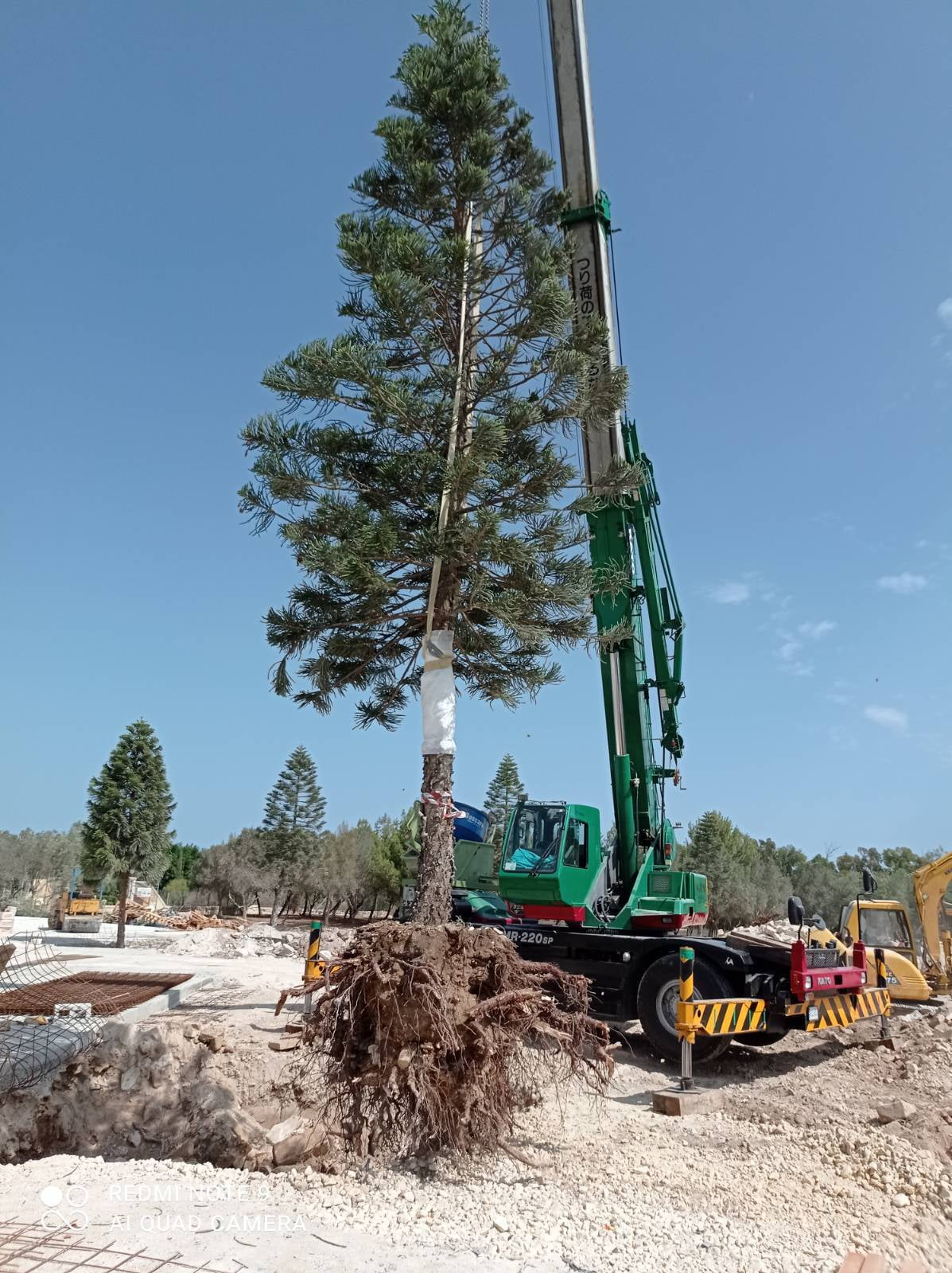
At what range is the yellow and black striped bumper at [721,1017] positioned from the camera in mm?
8133

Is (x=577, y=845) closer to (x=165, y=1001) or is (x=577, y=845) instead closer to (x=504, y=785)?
(x=165, y=1001)

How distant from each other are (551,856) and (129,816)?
61.2 feet

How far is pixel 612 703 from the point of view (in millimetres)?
12102

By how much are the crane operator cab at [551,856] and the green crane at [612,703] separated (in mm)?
14

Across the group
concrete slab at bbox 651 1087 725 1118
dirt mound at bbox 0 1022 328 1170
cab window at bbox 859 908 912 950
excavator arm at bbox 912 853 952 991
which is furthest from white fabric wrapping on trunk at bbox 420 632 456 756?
excavator arm at bbox 912 853 952 991

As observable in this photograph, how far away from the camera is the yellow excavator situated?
13.5 meters

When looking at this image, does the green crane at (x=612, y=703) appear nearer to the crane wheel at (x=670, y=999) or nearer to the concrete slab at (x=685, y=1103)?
the crane wheel at (x=670, y=999)

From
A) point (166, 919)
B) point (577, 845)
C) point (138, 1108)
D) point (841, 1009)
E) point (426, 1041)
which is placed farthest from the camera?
point (166, 919)

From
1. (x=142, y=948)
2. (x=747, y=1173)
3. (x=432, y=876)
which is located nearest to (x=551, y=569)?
(x=432, y=876)

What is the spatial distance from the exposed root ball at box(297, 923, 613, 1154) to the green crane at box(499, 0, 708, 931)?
16.5 feet

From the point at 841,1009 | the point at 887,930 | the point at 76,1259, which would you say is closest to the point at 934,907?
the point at 887,930

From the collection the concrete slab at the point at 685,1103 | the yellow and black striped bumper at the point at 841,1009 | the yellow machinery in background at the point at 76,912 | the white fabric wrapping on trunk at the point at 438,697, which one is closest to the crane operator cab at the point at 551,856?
the yellow and black striped bumper at the point at 841,1009

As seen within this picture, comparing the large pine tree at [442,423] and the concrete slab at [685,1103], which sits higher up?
the large pine tree at [442,423]

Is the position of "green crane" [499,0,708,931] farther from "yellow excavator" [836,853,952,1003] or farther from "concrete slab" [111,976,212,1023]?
"concrete slab" [111,976,212,1023]
